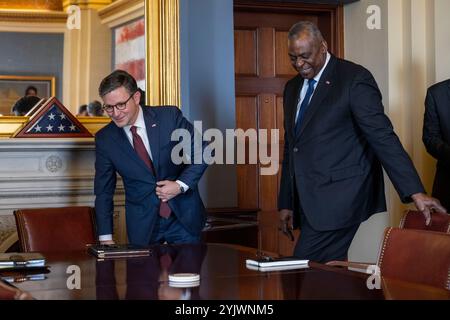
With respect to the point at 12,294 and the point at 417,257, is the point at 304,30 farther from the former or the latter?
the point at 12,294

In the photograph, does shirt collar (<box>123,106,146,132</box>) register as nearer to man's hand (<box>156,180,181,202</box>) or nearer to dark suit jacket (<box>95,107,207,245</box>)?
dark suit jacket (<box>95,107,207,245</box>)

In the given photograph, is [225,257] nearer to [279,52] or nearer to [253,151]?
[253,151]

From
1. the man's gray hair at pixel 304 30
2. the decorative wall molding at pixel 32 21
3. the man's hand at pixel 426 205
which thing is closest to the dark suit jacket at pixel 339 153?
the man's gray hair at pixel 304 30

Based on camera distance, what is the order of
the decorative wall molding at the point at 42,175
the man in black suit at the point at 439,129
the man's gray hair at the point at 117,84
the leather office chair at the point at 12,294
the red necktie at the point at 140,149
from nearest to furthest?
the leather office chair at the point at 12,294
the man's gray hair at the point at 117,84
the red necktie at the point at 140,149
the man in black suit at the point at 439,129
the decorative wall molding at the point at 42,175

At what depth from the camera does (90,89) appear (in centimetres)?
529

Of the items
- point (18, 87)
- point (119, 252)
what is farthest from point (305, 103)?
point (18, 87)

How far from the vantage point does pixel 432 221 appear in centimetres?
313

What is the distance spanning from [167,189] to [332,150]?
30.2 inches

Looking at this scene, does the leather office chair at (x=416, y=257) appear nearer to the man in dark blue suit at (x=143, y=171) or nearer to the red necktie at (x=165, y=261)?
the red necktie at (x=165, y=261)

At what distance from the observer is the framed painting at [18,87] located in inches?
201

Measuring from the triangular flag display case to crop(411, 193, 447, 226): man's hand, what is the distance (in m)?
2.51

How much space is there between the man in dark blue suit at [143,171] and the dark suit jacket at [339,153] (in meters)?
0.52
